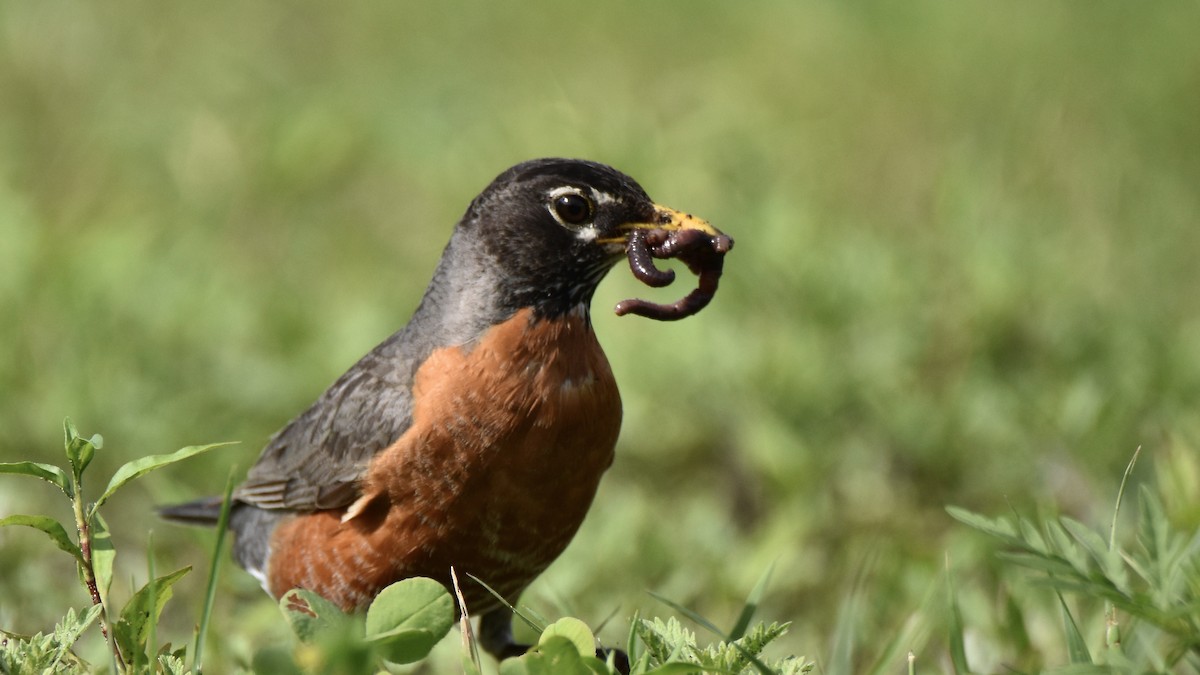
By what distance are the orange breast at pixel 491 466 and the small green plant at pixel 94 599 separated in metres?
0.73

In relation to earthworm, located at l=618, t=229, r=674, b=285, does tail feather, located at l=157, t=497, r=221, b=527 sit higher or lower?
lower

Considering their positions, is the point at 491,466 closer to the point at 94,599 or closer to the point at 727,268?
the point at 94,599

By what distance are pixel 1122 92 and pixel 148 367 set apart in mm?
5673

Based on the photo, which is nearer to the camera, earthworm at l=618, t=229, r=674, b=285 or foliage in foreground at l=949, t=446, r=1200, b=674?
foliage in foreground at l=949, t=446, r=1200, b=674

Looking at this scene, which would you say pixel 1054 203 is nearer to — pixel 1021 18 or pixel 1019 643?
pixel 1021 18

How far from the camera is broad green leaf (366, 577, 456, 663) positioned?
2.59 meters

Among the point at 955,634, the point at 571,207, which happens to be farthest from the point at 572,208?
the point at 955,634

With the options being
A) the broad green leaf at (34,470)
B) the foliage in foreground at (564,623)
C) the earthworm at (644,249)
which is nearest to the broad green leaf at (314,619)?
the foliage in foreground at (564,623)

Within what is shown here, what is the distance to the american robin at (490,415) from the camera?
3.38 metres

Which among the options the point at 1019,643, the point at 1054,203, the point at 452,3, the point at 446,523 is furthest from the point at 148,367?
the point at 452,3

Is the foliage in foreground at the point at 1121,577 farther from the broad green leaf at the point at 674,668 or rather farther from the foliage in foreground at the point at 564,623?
Result: the broad green leaf at the point at 674,668

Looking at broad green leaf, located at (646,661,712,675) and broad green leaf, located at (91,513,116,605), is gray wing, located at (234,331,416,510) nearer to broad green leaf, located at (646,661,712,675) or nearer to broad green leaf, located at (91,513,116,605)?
broad green leaf, located at (91,513,116,605)

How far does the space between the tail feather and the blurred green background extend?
0.13 m

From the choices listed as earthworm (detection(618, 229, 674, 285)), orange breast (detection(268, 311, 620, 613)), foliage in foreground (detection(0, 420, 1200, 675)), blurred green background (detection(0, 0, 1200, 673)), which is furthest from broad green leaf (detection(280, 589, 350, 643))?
earthworm (detection(618, 229, 674, 285))
